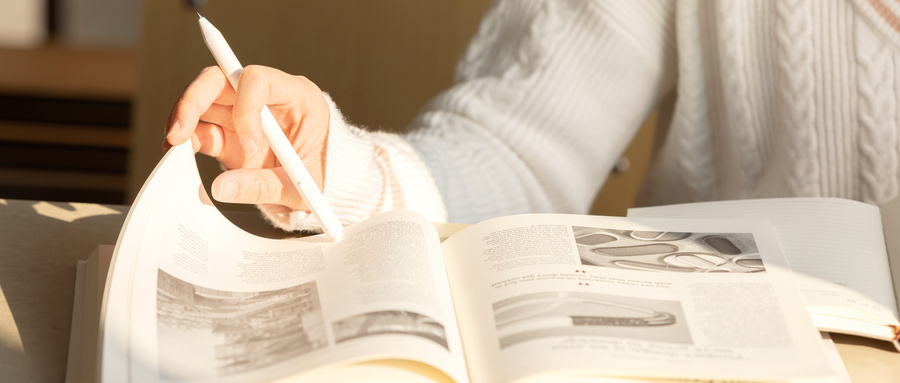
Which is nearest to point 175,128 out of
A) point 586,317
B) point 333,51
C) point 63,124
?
point 586,317

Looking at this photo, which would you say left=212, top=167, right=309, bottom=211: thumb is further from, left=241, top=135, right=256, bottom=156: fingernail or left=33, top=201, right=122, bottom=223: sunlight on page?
left=33, top=201, right=122, bottom=223: sunlight on page

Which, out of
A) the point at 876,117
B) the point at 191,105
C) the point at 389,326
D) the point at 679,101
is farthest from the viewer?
the point at 679,101

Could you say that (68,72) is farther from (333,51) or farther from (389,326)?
(389,326)

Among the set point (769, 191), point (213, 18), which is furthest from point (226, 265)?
point (213, 18)

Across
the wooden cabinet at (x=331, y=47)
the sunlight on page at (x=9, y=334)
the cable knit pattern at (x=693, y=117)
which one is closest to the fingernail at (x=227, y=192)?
the sunlight on page at (x=9, y=334)

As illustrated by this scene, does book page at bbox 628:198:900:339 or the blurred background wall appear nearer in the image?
book page at bbox 628:198:900:339

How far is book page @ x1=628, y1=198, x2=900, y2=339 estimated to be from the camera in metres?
0.41

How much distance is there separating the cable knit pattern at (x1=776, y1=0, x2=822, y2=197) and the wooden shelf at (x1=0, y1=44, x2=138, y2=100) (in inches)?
71.9

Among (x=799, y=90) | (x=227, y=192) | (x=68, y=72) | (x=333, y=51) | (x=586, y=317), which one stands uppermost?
(x=68, y=72)

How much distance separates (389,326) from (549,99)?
520 mm

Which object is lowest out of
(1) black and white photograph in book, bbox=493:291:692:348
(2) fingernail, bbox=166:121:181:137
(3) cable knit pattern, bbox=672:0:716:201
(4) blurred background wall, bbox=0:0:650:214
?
(1) black and white photograph in book, bbox=493:291:692:348

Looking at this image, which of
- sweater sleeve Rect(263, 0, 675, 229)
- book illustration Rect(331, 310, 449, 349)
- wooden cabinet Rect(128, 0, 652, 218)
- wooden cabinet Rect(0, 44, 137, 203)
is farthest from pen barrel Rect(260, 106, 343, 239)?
wooden cabinet Rect(0, 44, 137, 203)

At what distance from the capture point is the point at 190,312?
13.6 inches

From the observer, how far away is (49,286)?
0.43m
